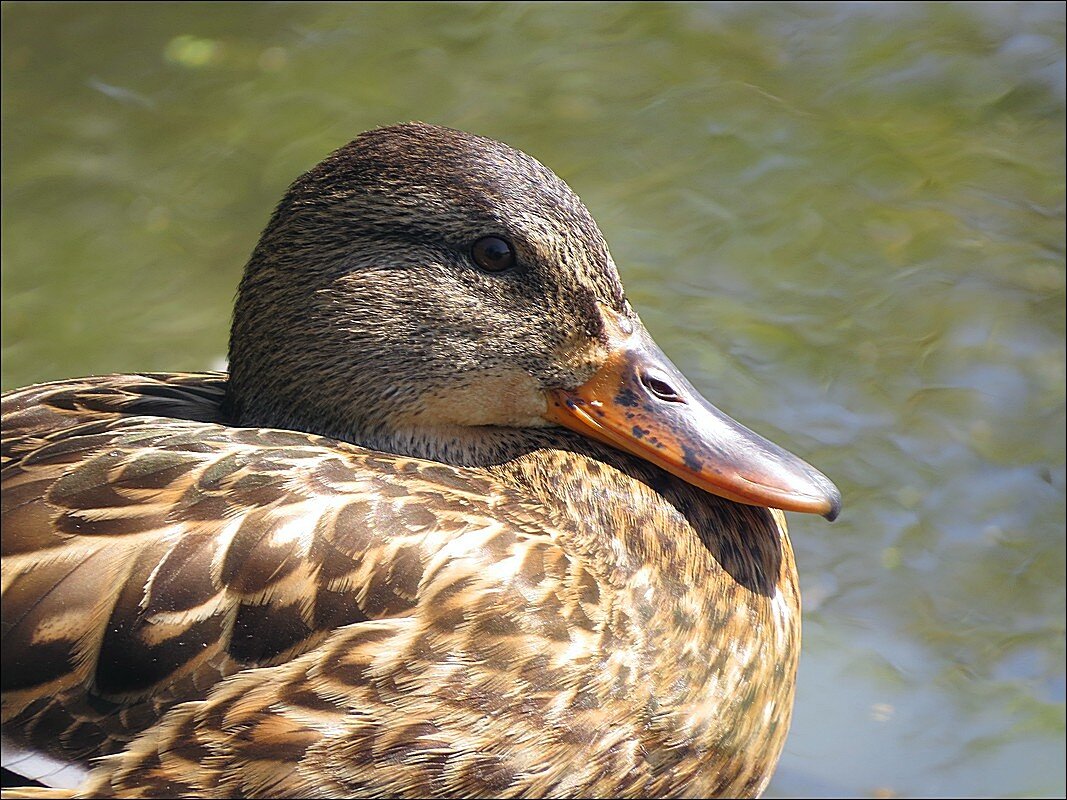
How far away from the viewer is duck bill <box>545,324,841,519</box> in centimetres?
381

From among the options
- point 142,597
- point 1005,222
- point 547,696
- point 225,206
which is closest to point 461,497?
point 547,696

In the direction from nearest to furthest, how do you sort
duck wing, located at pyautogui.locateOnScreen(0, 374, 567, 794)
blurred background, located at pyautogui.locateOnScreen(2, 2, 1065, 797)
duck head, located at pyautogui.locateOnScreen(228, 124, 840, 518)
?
1. duck wing, located at pyautogui.locateOnScreen(0, 374, 567, 794)
2. duck head, located at pyautogui.locateOnScreen(228, 124, 840, 518)
3. blurred background, located at pyautogui.locateOnScreen(2, 2, 1065, 797)

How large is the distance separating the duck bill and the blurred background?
111cm

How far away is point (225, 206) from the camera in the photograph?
6.85 meters

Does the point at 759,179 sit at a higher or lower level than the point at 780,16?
lower

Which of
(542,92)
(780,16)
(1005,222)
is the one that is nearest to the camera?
(1005,222)

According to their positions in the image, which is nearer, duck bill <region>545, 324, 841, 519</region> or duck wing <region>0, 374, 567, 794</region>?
duck wing <region>0, 374, 567, 794</region>

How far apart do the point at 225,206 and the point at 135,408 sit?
316 centimetres

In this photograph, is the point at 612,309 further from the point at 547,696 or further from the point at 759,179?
the point at 759,179

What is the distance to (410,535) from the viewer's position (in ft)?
11.3

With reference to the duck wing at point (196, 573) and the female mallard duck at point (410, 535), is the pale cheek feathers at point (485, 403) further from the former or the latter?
the duck wing at point (196, 573)

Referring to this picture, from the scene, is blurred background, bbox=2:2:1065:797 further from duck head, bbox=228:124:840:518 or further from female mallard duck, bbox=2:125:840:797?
duck head, bbox=228:124:840:518

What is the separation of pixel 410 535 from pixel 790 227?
Result: 12.4 ft

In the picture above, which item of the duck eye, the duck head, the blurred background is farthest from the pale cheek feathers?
the blurred background
